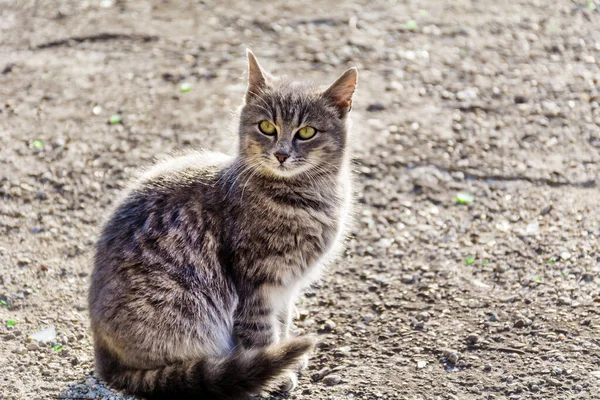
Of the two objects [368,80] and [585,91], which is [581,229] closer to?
[585,91]

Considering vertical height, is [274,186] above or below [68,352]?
above

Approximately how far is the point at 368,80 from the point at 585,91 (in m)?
1.99

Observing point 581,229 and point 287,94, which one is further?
point 581,229

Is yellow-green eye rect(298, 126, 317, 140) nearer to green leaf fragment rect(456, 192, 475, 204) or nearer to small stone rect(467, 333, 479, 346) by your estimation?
small stone rect(467, 333, 479, 346)

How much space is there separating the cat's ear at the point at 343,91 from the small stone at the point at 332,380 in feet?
4.87

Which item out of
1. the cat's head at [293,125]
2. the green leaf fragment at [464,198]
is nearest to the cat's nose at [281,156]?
the cat's head at [293,125]

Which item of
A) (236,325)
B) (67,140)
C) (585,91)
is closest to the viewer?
(236,325)

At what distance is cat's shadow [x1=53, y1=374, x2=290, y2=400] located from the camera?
4.00 metres

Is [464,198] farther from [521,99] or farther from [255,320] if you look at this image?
[255,320]

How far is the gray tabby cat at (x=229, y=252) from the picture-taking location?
384 cm

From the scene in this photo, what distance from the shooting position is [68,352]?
4.40 metres

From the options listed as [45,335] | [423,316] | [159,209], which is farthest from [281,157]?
[45,335]

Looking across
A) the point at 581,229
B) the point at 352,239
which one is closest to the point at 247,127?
the point at 352,239

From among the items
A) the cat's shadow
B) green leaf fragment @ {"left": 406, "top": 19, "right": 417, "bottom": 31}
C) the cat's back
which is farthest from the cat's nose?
green leaf fragment @ {"left": 406, "top": 19, "right": 417, "bottom": 31}
